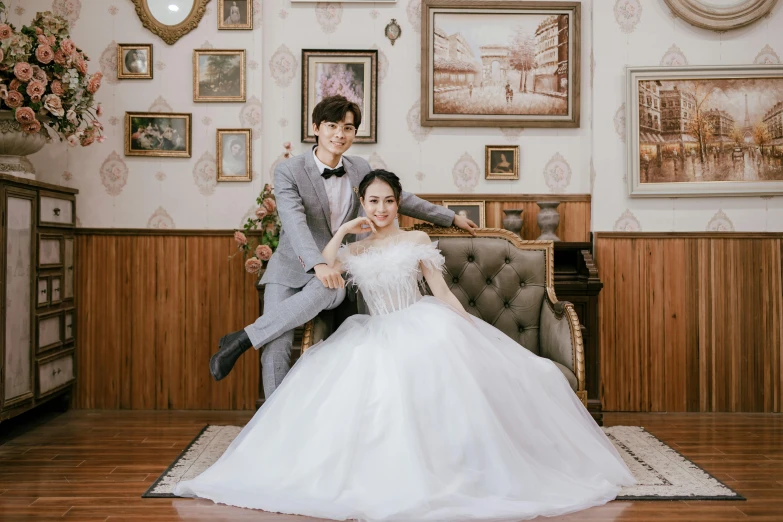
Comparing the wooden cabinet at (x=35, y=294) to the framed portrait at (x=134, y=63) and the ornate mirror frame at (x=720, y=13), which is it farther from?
the ornate mirror frame at (x=720, y=13)

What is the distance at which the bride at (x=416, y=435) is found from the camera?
239cm

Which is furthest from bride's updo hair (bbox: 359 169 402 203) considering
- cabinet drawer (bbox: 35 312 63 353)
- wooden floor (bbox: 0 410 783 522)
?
cabinet drawer (bbox: 35 312 63 353)

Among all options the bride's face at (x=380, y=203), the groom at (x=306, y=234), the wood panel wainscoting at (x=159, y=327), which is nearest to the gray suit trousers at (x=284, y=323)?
the groom at (x=306, y=234)

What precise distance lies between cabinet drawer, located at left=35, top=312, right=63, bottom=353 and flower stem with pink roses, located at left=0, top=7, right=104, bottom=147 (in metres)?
1.04

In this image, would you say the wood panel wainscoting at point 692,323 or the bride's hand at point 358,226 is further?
the wood panel wainscoting at point 692,323

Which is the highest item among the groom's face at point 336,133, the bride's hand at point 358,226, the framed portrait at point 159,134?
the framed portrait at point 159,134

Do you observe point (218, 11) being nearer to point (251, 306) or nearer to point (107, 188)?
point (107, 188)

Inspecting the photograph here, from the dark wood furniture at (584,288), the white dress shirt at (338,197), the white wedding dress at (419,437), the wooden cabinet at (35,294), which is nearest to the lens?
the white wedding dress at (419,437)

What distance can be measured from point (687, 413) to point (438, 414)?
2520 mm

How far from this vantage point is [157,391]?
4.38 meters

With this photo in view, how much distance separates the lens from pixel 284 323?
301 centimetres

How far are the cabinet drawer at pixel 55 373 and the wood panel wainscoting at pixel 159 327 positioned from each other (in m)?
0.13

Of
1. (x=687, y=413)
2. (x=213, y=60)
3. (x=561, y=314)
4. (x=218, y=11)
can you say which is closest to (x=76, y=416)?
(x=213, y=60)

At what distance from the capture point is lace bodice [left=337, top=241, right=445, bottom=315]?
303cm
